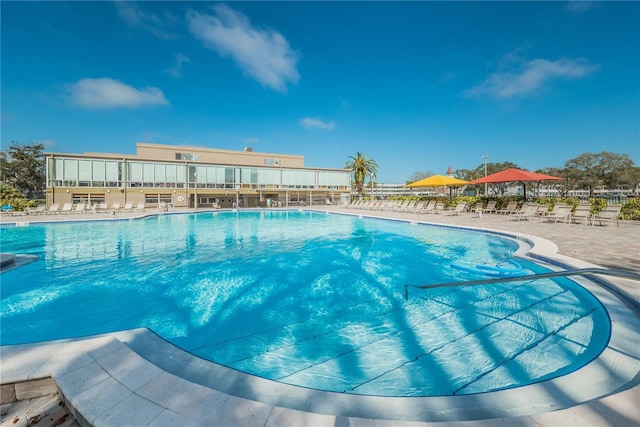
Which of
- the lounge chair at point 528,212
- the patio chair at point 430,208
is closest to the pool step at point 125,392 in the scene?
the lounge chair at point 528,212

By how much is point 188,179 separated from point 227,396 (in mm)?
33466

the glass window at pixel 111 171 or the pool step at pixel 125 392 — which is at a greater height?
the glass window at pixel 111 171

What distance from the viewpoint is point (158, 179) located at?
30.5m

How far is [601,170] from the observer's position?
42.4 metres

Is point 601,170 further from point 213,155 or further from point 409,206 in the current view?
point 213,155

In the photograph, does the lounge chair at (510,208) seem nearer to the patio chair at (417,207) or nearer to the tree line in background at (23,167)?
the patio chair at (417,207)

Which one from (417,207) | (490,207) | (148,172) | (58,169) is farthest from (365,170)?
(58,169)

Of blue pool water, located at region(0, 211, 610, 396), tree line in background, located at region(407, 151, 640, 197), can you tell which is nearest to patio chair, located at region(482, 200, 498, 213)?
blue pool water, located at region(0, 211, 610, 396)

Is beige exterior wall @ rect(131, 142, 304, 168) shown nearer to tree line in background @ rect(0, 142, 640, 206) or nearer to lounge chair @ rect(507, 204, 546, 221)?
tree line in background @ rect(0, 142, 640, 206)

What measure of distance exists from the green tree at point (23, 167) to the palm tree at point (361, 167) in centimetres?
4449

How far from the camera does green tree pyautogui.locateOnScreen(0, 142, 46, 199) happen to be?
1547 inches

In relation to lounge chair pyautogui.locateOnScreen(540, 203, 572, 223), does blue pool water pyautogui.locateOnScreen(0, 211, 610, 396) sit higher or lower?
lower

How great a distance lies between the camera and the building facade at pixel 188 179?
88.8 feet

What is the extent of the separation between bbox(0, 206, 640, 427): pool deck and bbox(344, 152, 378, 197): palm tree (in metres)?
38.0
